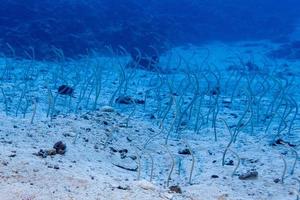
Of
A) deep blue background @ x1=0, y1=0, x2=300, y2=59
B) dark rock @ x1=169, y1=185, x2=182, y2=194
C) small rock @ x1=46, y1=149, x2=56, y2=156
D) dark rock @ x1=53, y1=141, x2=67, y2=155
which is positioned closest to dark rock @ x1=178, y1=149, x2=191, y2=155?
dark rock @ x1=169, y1=185, x2=182, y2=194

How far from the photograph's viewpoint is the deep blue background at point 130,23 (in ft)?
46.1

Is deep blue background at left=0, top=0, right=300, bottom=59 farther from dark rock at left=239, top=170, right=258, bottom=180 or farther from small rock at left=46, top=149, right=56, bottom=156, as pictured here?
dark rock at left=239, top=170, right=258, bottom=180

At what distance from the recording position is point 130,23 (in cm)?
1756

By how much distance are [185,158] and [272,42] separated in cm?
2167

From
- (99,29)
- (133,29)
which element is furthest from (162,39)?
(99,29)

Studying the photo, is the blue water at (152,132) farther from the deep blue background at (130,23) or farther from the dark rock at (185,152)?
the deep blue background at (130,23)

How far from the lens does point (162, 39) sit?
1842 cm

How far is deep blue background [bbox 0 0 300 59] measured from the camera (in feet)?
46.1

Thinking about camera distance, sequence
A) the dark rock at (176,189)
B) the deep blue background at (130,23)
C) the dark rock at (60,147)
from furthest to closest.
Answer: the deep blue background at (130,23)
the dark rock at (60,147)
the dark rock at (176,189)

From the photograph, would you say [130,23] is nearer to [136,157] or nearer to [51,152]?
[136,157]

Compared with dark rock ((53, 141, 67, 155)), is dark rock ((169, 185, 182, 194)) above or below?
below

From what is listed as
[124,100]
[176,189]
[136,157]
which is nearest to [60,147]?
[136,157]

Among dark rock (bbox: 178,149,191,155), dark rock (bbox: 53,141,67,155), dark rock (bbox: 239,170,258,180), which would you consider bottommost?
dark rock (bbox: 53,141,67,155)

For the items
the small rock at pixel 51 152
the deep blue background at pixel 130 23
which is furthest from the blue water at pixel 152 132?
the deep blue background at pixel 130 23
